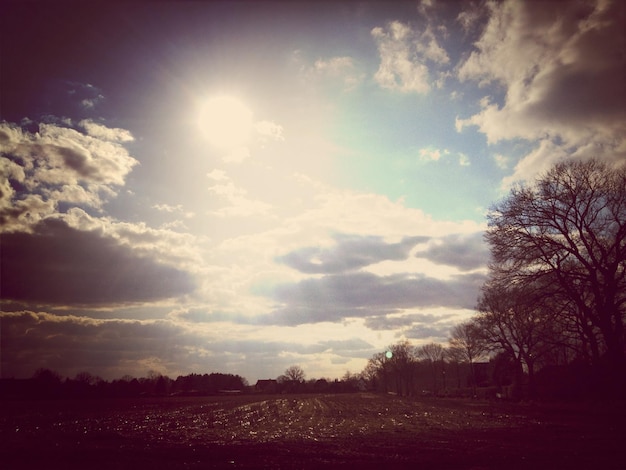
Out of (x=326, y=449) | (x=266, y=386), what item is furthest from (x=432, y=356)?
(x=326, y=449)

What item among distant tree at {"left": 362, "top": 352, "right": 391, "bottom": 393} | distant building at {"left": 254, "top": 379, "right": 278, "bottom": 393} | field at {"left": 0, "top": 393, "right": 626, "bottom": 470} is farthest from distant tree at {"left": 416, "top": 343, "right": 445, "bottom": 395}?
field at {"left": 0, "top": 393, "right": 626, "bottom": 470}

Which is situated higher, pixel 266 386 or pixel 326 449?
pixel 326 449

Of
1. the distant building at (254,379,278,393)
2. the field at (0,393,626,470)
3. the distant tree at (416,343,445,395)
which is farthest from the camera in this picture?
the distant building at (254,379,278,393)

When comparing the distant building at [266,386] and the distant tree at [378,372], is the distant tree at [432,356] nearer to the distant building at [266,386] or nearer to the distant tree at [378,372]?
the distant tree at [378,372]

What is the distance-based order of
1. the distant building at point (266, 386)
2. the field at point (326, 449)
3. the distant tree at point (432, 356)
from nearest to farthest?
1. the field at point (326, 449)
2. the distant tree at point (432, 356)
3. the distant building at point (266, 386)

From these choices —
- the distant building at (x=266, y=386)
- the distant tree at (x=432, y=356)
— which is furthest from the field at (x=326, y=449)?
the distant building at (x=266, y=386)

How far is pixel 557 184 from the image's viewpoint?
23.9 m

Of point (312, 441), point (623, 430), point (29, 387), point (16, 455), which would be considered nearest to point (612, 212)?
point (623, 430)

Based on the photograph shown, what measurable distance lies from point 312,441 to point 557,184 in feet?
68.2

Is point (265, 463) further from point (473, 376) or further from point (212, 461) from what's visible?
point (473, 376)

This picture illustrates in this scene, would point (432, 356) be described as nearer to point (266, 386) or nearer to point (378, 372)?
point (378, 372)

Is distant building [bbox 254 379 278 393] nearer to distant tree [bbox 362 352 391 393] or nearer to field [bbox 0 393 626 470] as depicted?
distant tree [bbox 362 352 391 393]

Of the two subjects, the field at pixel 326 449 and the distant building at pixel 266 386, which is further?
the distant building at pixel 266 386

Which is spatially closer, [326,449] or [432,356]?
[326,449]
